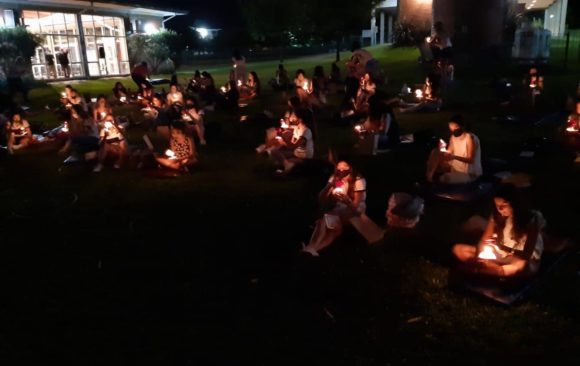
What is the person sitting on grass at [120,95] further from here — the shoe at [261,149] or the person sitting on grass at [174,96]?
the shoe at [261,149]

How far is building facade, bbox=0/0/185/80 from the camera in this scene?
27375 mm

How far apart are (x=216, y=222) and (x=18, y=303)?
2838 mm

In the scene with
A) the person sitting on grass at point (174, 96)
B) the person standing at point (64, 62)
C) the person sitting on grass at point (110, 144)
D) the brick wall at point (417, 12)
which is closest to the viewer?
the person sitting on grass at point (110, 144)

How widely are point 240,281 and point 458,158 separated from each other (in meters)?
3.77

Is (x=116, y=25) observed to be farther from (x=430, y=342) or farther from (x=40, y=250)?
(x=430, y=342)

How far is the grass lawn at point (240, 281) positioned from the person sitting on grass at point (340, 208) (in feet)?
0.60

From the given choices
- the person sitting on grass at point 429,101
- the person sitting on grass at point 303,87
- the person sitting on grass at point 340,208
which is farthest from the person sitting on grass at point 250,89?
the person sitting on grass at point 340,208

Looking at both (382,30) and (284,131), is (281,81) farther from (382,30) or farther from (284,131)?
(382,30)

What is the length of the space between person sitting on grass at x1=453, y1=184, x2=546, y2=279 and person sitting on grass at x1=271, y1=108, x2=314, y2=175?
4.79 metres

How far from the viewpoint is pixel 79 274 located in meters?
6.09

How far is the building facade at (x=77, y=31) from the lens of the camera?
1078 inches

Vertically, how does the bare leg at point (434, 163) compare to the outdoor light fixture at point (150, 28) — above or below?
below

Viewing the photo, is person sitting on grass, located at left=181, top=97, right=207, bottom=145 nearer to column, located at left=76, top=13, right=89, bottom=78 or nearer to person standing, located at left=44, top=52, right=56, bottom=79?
person standing, located at left=44, top=52, right=56, bottom=79

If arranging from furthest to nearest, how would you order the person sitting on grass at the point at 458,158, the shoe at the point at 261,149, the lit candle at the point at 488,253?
the shoe at the point at 261,149 < the person sitting on grass at the point at 458,158 < the lit candle at the point at 488,253
